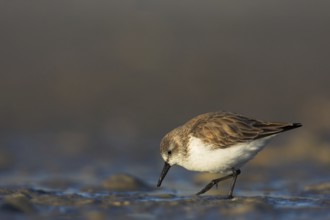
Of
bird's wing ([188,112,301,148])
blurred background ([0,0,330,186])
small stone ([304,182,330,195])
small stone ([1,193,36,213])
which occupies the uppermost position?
blurred background ([0,0,330,186])

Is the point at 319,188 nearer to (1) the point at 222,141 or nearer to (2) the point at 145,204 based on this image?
(1) the point at 222,141

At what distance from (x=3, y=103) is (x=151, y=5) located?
7852mm

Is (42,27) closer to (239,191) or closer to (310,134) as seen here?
(310,134)

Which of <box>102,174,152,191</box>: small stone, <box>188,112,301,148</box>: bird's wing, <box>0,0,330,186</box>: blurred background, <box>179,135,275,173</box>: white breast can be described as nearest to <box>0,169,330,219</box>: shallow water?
<box>102,174,152,191</box>: small stone

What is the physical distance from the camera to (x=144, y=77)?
58.1 ft

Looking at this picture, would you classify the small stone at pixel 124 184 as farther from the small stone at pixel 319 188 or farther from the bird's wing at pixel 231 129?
the small stone at pixel 319 188

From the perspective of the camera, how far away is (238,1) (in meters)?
24.4

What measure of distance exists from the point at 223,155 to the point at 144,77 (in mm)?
8374

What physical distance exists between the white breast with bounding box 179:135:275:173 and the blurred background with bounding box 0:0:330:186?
7.15 feet

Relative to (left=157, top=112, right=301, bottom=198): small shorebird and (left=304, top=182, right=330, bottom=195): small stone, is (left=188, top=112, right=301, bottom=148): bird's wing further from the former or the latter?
(left=304, top=182, right=330, bottom=195): small stone

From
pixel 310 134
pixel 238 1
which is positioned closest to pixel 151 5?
pixel 238 1

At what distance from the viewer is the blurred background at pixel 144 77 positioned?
1308 cm

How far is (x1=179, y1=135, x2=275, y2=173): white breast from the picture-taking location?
950 cm

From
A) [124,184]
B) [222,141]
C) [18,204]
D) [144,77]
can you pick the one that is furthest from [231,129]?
[144,77]
